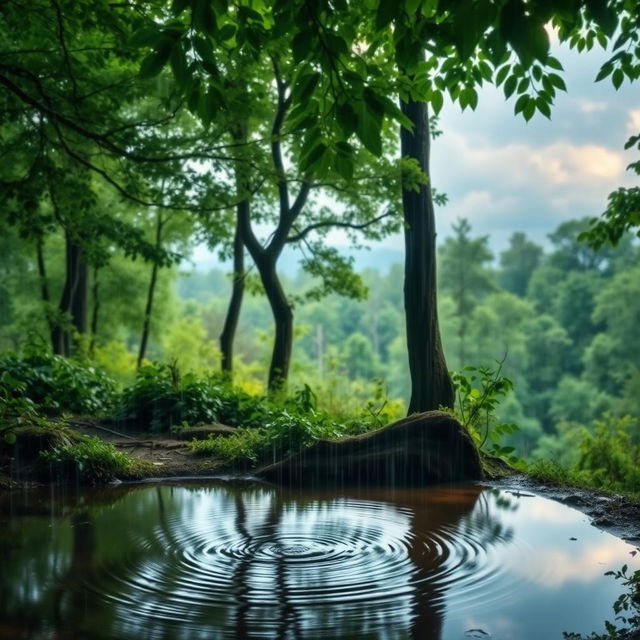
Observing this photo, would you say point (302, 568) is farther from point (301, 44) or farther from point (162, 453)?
point (162, 453)

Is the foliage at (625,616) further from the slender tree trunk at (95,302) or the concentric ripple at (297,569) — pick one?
the slender tree trunk at (95,302)

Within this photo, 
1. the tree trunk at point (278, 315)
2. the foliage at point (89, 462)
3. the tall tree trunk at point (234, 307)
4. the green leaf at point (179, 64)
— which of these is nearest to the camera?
the green leaf at point (179, 64)

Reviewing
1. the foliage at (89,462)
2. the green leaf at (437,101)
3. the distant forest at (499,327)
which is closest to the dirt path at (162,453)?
the foliage at (89,462)

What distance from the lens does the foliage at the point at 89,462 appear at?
354 inches

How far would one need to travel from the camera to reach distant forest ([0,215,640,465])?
31.2 meters

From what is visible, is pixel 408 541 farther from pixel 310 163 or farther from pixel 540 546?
pixel 310 163

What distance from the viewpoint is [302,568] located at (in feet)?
17.7

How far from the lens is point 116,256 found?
104 feet

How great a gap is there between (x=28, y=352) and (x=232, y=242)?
9056 mm

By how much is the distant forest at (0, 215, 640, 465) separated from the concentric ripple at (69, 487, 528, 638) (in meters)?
18.9

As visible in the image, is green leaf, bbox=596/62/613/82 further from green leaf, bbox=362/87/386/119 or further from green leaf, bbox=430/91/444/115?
green leaf, bbox=362/87/386/119

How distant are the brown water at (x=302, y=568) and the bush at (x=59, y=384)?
5.23 m

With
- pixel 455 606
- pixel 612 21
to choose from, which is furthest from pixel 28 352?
pixel 612 21

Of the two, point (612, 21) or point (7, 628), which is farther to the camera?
point (7, 628)
